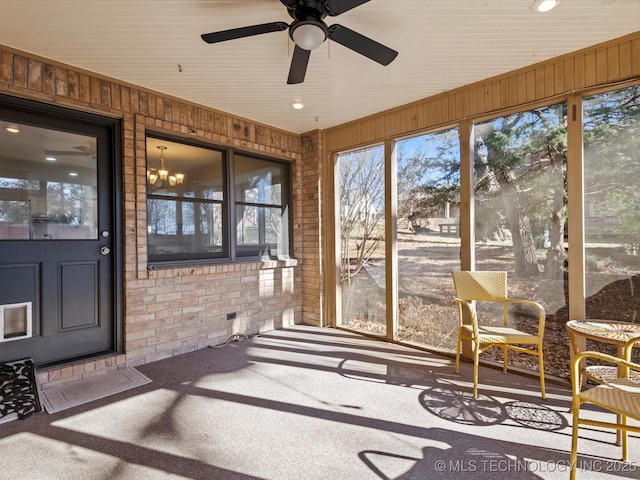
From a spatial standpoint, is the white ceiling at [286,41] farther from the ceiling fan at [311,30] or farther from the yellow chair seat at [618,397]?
the yellow chair seat at [618,397]

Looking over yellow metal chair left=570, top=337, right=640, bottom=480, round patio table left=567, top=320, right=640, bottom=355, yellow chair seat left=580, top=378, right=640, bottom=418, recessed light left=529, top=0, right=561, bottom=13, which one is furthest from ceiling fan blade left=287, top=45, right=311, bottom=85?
round patio table left=567, top=320, right=640, bottom=355

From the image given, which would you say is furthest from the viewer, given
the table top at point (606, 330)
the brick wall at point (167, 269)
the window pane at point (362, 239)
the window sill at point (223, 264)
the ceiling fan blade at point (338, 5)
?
the window pane at point (362, 239)

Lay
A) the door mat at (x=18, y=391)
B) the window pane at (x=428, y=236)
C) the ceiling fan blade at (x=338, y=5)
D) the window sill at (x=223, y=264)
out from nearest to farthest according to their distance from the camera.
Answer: the ceiling fan blade at (x=338, y=5)
the door mat at (x=18, y=391)
the window sill at (x=223, y=264)
the window pane at (x=428, y=236)

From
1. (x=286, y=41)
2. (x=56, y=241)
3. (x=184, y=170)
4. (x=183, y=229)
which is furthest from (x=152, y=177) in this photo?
(x=286, y=41)

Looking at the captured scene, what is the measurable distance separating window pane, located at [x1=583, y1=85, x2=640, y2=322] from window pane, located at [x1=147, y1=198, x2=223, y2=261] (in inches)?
139

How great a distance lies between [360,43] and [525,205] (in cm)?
203

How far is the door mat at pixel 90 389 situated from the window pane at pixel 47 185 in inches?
47.4

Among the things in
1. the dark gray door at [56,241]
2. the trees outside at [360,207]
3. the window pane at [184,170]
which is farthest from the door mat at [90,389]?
the trees outside at [360,207]

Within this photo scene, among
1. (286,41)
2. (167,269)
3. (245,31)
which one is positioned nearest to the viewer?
(245,31)

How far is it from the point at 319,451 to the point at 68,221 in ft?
8.84

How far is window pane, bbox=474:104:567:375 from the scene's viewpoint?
278 cm

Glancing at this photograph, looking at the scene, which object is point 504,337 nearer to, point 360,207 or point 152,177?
point 360,207

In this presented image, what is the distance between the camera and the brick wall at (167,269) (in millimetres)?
2693

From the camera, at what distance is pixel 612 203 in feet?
8.35
